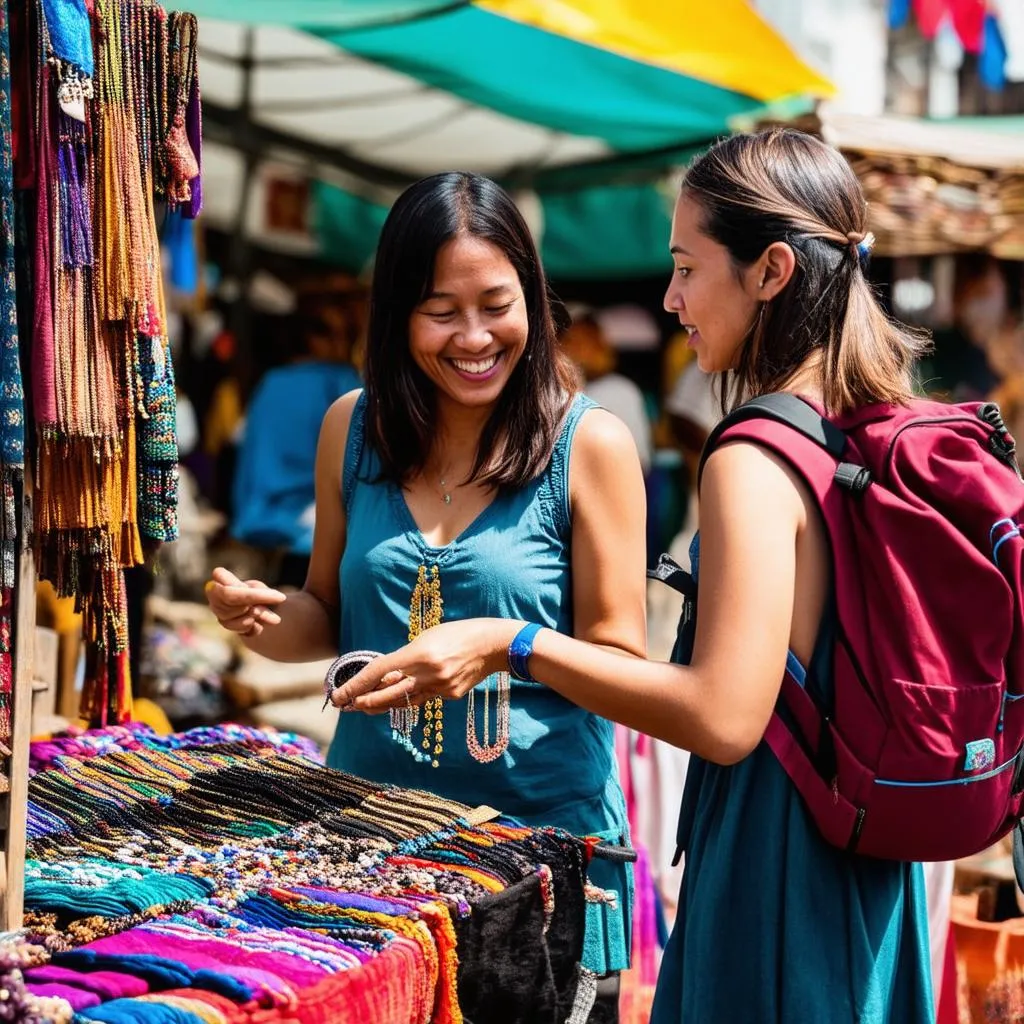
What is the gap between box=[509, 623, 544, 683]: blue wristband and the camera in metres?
1.53

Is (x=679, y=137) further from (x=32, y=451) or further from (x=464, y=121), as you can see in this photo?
(x=32, y=451)

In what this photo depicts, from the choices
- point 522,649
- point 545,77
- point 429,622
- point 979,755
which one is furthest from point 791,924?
point 545,77

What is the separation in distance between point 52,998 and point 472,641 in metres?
0.59

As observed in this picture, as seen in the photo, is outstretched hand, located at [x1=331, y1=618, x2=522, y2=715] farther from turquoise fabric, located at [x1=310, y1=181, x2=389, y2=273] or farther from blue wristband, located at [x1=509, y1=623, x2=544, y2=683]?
turquoise fabric, located at [x1=310, y1=181, x2=389, y2=273]

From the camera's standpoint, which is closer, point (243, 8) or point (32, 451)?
point (32, 451)

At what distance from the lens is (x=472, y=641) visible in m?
1.52

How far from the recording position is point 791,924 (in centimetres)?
152

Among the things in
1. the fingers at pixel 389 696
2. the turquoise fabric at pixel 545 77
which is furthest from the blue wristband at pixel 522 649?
the turquoise fabric at pixel 545 77

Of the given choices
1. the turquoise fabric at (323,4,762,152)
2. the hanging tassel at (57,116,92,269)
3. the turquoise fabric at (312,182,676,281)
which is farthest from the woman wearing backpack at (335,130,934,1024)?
the turquoise fabric at (312,182,676,281)

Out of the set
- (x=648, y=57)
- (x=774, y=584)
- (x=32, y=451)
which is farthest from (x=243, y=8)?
(x=774, y=584)

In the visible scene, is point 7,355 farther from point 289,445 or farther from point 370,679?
point 289,445

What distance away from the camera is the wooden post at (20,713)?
1.42m

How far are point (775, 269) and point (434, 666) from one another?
64 cm

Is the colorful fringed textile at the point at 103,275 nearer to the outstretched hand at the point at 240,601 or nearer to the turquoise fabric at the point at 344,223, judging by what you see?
the outstretched hand at the point at 240,601
